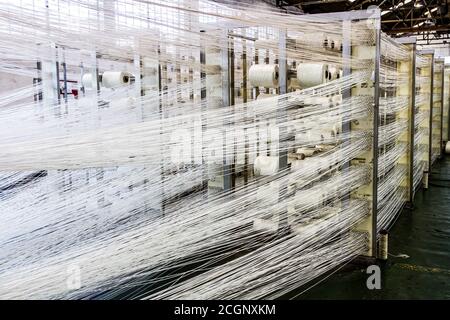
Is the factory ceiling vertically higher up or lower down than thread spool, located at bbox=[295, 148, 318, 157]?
higher up

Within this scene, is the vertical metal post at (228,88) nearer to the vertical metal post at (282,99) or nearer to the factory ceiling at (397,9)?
the vertical metal post at (282,99)

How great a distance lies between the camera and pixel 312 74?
8.66ft

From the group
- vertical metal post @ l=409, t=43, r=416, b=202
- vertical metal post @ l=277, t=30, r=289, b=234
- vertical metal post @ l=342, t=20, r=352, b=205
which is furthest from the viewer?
vertical metal post @ l=409, t=43, r=416, b=202

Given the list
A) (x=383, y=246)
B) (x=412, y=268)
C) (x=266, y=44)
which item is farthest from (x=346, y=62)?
(x=412, y=268)

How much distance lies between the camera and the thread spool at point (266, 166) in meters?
2.60

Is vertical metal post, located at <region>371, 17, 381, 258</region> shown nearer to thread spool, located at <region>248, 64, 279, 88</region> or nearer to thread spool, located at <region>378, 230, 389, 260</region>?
thread spool, located at <region>378, 230, 389, 260</region>

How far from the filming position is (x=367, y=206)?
311 centimetres

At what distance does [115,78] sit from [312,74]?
4.80 feet

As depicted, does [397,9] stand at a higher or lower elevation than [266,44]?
higher

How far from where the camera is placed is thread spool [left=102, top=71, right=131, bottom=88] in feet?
10.4

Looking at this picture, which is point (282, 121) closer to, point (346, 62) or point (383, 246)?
point (346, 62)

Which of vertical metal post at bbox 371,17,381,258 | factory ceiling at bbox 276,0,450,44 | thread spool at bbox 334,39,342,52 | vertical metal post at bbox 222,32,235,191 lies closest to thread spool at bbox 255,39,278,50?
vertical metal post at bbox 222,32,235,191

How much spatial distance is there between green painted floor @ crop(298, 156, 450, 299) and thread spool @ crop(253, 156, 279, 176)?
79 centimetres

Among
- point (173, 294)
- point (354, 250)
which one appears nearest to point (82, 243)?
point (173, 294)
